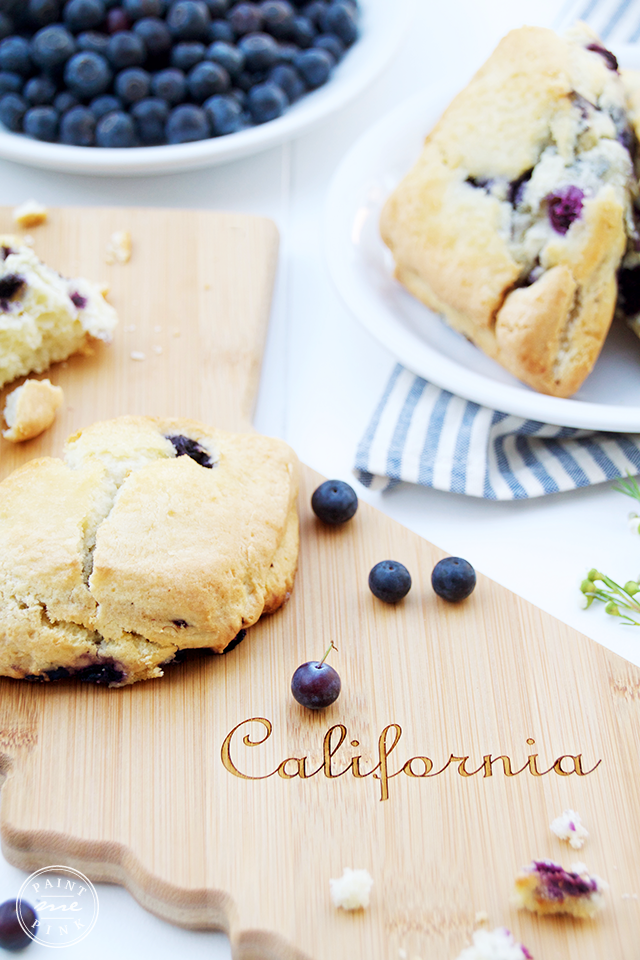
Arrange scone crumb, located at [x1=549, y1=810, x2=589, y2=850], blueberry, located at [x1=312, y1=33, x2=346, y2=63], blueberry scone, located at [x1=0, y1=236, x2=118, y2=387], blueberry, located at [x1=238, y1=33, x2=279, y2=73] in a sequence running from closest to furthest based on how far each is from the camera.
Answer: scone crumb, located at [x1=549, y1=810, x2=589, y2=850]
blueberry scone, located at [x1=0, y1=236, x2=118, y2=387]
blueberry, located at [x1=238, y1=33, x2=279, y2=73]
blueberry, located at [x1=312, y1=33, x2=346, y2=63]

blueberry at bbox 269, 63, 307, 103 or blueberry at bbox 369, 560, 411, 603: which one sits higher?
blueberry at bbox 269, 63, 307, 103

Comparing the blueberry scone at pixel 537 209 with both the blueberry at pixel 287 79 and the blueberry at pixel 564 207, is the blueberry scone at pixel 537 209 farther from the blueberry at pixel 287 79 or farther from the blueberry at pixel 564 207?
the blueberry at pixel 287 79

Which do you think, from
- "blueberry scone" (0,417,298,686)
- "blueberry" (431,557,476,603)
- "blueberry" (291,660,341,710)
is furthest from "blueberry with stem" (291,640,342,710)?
"blueberry" (431,557,476,603)

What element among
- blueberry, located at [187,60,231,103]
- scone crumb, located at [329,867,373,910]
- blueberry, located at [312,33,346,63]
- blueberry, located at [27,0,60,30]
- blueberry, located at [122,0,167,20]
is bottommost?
scone crumb, located at [329,867,373,910]

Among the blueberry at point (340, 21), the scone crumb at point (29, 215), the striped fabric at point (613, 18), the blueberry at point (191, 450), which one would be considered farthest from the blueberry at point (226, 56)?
the blueberry at point (191, 450)

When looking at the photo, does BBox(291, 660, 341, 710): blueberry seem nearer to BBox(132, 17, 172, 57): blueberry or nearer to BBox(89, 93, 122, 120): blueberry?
BBox(89, 93, 122, 120): blueberry

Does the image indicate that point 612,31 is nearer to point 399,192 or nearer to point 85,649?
point 399,192

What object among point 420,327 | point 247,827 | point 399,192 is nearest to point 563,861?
point 247,827

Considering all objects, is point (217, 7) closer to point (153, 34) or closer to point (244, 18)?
point (244, 18)
